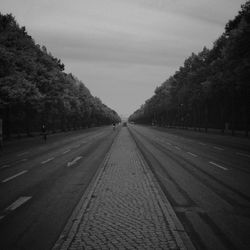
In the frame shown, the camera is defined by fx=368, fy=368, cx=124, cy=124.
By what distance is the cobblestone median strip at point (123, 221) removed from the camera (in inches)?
216

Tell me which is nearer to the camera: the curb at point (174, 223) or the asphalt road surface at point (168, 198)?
the curb at point (174, 223)

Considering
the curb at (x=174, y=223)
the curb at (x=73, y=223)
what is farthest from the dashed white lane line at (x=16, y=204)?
the curb at (x=174, y=223)

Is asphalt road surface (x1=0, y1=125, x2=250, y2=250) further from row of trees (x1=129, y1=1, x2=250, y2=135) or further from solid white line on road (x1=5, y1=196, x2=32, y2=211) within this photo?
row of trees (x1=129, y1=1, x2=250, y2=135)

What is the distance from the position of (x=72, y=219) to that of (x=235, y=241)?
2926 millimetres

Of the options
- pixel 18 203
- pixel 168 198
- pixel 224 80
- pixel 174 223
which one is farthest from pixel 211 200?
pixel 224 80

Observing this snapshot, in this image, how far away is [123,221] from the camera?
666 cm

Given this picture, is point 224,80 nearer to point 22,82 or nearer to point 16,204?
point 22,82

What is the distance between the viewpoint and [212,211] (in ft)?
24.7

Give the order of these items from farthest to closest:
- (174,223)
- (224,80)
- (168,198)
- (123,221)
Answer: (224,80)
(168,198)
(123,221)
(174,223)

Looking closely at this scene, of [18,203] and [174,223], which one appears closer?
[174,223]

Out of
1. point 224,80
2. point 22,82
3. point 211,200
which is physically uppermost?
point 224,80

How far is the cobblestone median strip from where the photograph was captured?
548cm

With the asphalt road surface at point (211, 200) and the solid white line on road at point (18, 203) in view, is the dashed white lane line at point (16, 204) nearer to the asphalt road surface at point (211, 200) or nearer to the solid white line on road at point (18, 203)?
the solid white line on road at point (18, 203)

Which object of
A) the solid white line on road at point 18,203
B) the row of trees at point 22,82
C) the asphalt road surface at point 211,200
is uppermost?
the row of trees at point 22,82
